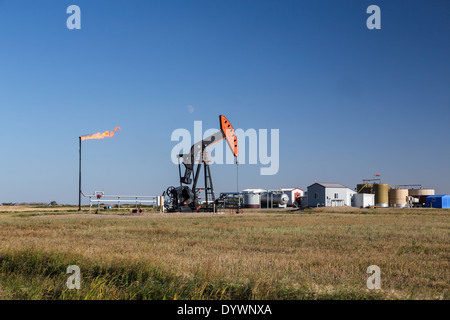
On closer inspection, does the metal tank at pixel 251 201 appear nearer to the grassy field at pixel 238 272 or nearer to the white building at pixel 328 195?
the white building at pixel 328 195

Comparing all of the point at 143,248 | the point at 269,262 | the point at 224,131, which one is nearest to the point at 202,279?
the point at 269,262

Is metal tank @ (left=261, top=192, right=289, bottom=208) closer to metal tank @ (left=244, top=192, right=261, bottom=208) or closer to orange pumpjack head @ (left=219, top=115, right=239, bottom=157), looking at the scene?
metal tank @ (left=244, top=192, right=261, bottom=208)

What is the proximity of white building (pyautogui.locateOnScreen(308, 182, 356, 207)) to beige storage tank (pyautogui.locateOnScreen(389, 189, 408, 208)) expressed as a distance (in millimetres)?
12963

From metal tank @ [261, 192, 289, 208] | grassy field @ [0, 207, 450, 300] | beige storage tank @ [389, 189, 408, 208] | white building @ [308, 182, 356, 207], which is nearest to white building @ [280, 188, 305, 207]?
metal tank @ [261, 192, 289, 208]

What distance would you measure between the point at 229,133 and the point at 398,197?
154ft

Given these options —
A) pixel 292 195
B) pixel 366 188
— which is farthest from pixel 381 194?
pixel 292 195

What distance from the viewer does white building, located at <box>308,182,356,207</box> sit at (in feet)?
220

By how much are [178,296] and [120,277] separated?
1996 millimetres

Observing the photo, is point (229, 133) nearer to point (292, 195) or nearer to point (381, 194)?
point (292, 195)

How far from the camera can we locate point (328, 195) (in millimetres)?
67125

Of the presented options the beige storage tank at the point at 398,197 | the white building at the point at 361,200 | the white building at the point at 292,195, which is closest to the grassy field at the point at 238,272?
the white building at the point at 361,200
